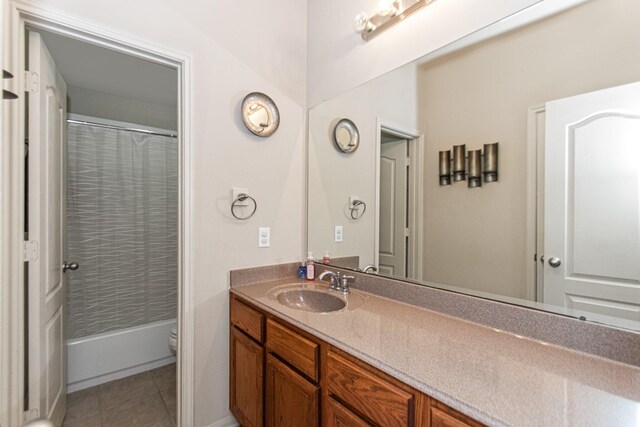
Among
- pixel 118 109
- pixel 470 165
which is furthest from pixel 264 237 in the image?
pixel 118 109

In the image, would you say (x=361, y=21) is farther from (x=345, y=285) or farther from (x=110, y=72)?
(x=110, y=72)

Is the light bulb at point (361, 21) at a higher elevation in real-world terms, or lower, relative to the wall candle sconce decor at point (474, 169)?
higher

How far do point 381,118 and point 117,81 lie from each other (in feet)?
7.02

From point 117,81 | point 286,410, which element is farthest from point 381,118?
point 117,81

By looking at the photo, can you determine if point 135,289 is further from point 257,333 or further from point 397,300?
point 397,300

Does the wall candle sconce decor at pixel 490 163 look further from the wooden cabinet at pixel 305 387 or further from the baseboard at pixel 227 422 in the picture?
the baseboard at pixel 227 422

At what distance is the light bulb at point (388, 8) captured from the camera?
4.80 ft

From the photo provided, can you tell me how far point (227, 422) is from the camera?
1.71 meters

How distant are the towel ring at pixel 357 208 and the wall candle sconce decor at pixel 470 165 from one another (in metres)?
0.52

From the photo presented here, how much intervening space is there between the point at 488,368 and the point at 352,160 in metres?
1.34

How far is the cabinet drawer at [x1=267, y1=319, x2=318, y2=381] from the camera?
Answer: 1114 mm

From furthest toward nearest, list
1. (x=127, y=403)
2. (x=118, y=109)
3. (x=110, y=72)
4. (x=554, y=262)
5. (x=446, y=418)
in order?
(x=118, y=109), (x=110, y=72), (x=127, y=403), (x=554, y=262), (x=446, y=418)

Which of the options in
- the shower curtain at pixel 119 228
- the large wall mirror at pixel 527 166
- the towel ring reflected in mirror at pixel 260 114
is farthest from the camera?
the shower curtain at pixel 119 228

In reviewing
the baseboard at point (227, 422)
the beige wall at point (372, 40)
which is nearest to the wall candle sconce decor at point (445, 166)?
the beige wall at point (372, 40)
